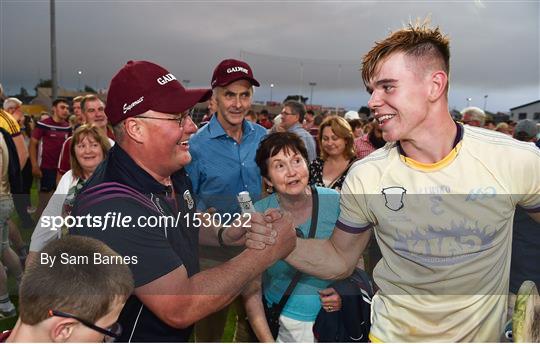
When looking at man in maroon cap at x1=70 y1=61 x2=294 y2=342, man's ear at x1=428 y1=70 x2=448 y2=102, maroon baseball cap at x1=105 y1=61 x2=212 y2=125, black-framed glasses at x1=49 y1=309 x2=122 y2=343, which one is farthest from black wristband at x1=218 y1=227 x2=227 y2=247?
man's ear at x1=428 y1=70 x2=448 y2=102

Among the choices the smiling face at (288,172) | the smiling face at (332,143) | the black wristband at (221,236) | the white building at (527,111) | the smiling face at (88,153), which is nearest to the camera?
the black wristband at (221,236)

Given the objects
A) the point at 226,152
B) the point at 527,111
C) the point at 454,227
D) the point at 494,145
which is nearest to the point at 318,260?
the point at 454,227

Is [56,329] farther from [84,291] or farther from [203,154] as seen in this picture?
[203,154]

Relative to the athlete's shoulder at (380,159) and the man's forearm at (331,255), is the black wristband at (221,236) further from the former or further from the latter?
the athlete's shoulder at (380,159)

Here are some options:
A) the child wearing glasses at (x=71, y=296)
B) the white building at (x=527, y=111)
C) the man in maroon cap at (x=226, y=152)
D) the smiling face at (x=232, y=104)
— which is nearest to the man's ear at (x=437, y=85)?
the child wearing glasses at (x=71, y=296)

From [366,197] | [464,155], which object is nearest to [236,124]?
[366,197]

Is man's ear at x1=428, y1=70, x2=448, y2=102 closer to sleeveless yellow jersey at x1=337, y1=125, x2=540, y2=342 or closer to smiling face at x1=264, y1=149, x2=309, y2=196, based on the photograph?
sleeveless yellow jersey at x1=337, y1=125, x2=540, y2=342

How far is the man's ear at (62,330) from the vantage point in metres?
1.55

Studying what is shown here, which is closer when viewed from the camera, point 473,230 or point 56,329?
point 56,329

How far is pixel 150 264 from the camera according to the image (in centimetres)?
178

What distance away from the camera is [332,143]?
16.8 feet

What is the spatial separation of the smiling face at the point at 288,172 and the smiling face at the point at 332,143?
2208 mm

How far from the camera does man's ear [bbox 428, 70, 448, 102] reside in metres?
2.01

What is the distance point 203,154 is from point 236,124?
1.30ft
